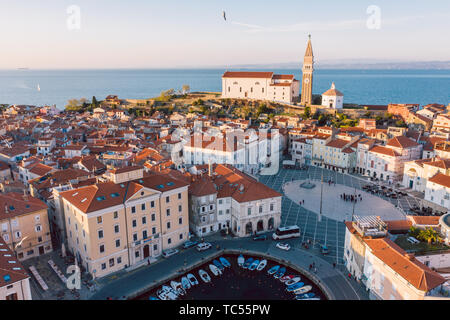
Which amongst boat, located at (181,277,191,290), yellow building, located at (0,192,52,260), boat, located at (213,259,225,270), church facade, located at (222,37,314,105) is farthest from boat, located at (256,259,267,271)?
church facade, located at (222,37,314,105)

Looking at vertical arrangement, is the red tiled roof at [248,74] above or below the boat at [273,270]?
above

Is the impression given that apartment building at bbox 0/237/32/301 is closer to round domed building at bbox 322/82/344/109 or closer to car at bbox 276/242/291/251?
car at bbox 276/242/291/251

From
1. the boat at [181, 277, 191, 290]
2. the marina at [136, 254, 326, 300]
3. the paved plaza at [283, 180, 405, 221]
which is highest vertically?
the paved plaza at [283, 180, 405, 221]

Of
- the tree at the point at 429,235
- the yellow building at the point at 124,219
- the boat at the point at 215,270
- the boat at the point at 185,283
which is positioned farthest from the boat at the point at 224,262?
the tree at the point at 429,235

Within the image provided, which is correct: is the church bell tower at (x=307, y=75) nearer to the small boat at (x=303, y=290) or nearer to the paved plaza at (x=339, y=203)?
the paved plaza at (x=339, y=203)

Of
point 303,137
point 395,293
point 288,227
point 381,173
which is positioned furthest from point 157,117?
point 395,293

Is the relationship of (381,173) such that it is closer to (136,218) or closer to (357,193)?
(357,193)
